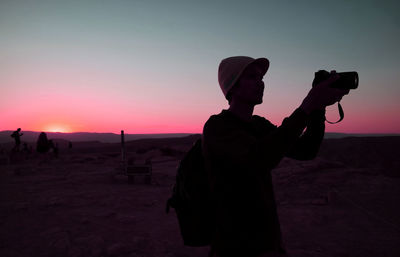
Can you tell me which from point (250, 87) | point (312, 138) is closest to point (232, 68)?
point (250, 87)

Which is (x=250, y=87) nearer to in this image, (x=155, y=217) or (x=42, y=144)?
(x=155, y=217)

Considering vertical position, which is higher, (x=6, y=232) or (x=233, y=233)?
(x=233, y=233)

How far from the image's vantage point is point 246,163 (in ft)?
3.67

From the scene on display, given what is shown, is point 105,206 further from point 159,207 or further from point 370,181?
point 370,181

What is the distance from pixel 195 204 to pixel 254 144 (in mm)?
447

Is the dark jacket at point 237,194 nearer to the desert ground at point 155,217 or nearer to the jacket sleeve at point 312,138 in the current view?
the jacket sleeve at point 312,138

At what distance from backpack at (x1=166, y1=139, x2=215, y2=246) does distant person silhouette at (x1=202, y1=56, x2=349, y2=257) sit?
5 cm

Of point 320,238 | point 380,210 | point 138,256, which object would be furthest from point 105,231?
point 380,210

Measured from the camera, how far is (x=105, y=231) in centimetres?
535

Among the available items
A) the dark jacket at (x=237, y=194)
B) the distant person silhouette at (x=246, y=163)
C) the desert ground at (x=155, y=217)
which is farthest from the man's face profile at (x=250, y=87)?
the desert ground at (x=155, y=217)

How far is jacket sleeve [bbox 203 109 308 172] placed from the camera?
42.9 inches

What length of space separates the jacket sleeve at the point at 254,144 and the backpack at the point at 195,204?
0.53 feet

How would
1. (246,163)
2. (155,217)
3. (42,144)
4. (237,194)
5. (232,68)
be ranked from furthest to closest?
(42,144) < (155,217) < (232,68) < (237,194) < (246,163)

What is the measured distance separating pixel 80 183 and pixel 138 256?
27.0ft
